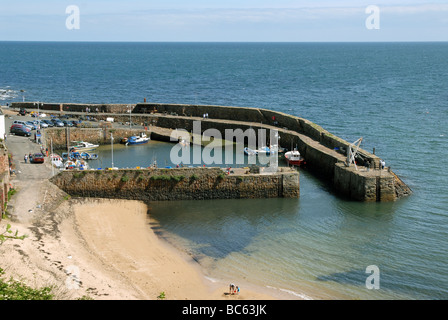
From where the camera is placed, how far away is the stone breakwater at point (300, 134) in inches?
1670

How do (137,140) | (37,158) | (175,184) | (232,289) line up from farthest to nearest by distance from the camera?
(137,140) → (37,158) → (175,184) → (232,289)

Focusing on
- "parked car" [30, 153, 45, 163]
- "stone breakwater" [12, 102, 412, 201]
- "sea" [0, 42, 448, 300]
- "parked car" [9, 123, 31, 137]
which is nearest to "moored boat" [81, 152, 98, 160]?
"sea" [0, 42, 448, 300]

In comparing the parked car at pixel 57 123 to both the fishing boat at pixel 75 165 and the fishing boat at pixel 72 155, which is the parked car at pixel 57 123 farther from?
the fishing boat at pixel 75 165

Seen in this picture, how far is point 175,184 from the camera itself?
42.2 metres

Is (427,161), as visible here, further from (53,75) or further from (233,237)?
(53,75)

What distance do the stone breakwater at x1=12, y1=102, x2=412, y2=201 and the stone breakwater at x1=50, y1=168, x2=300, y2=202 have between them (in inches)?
181

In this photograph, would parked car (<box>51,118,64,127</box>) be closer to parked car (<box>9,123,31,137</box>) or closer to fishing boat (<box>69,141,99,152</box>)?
fishing boat (<box>69,141,99,152</box>)

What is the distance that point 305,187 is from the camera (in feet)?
151

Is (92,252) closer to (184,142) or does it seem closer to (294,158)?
(294,158)

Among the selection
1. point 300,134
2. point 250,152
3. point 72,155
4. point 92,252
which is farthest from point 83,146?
point 92,252

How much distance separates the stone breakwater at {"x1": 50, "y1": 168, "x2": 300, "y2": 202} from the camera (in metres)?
41.5

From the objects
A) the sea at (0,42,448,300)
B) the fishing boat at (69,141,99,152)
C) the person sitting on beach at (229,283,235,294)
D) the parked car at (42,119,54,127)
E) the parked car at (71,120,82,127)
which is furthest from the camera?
the parked car at (71,120,82,127)

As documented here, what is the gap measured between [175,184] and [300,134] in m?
19.5

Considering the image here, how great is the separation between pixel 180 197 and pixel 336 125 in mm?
35378
